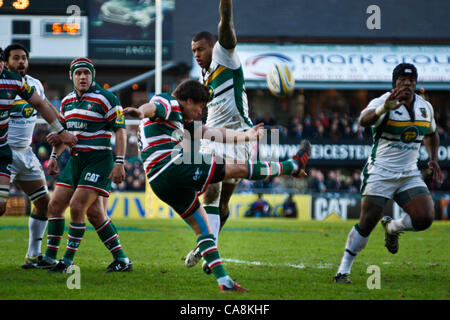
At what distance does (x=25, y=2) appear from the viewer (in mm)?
19812

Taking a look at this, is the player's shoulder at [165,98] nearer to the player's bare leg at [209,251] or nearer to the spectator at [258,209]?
the player's bare leg at [209,251]

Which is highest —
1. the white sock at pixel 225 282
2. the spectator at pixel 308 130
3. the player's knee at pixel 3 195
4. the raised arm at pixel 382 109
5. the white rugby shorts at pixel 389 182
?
the spectator at pixel 308 130

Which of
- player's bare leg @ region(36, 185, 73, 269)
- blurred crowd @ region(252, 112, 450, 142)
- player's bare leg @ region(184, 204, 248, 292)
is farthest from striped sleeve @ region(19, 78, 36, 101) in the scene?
blurred crowd @ region(252, 112, 450, 142)

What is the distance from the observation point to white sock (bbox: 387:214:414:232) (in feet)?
24.9

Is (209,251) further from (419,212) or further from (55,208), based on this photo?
(55,208)

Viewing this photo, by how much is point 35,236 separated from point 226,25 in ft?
12.8

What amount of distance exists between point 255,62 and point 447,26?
9.75 metres

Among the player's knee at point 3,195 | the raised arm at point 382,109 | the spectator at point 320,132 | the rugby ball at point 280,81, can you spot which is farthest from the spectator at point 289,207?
the player's knee at point 3,195

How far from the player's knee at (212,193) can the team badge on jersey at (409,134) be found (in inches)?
86.5

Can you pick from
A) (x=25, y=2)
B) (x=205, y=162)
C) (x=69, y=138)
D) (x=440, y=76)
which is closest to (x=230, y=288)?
→ (x=205, y=162)

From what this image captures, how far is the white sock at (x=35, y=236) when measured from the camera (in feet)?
28.9

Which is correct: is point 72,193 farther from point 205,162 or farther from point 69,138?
point 205,162

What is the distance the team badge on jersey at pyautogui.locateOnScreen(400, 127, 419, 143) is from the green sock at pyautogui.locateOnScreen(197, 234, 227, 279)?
2.62m

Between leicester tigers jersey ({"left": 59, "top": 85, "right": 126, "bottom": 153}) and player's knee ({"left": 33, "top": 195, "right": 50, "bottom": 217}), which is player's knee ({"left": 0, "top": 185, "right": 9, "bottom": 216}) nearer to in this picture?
leicester tigers jersey ({"left": 59, "top": 85, "right": 126, "bottom": 153})
